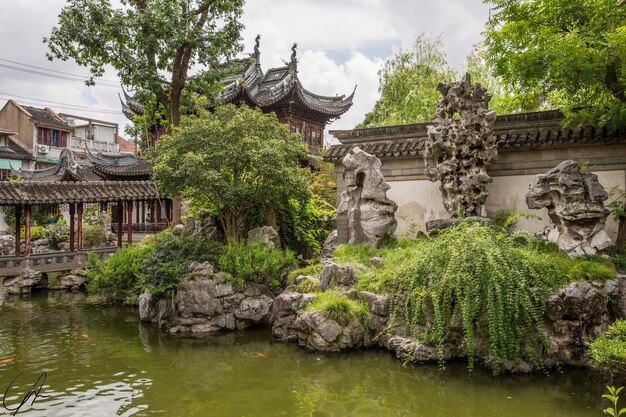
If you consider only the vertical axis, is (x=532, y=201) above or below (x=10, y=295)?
above

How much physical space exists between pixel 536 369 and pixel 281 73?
Answer: 2139 centimetres

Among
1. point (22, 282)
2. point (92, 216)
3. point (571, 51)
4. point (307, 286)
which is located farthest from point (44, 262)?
point (571, 51)

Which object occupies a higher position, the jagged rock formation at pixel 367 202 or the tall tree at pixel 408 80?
the tall tree at pixel 408 80

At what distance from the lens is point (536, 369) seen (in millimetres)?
7121

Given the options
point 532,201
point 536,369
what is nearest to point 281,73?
point 532,201

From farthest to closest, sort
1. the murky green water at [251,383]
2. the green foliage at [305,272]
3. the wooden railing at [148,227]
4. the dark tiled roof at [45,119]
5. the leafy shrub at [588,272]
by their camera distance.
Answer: the dark tiled roof at [45,119]
the wooden railing at [148,227]
the green foliage at [305,272]
the leafy shrub at [588,272]
the murky green water at [251,383]

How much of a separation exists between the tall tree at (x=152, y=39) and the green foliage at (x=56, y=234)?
34.7 ft

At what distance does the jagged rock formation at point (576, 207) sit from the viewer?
826cm

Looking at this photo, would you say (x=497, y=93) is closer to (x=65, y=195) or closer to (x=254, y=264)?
(x=254, y=264)

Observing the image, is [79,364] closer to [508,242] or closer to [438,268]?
[438,268]

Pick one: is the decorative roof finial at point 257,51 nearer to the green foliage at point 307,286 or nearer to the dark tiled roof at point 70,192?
the dark tiled roof at point 70,192

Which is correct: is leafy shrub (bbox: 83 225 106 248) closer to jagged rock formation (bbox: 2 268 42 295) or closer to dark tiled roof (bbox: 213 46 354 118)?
jagged rock formation (bbox: 2 268 42 295)

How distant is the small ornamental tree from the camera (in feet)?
35.8

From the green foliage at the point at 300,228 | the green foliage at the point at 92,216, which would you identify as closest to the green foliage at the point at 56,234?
the green foliage at the point at 92,216
